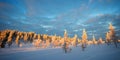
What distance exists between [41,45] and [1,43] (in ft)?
113

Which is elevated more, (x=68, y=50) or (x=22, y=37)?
(x=22, y=37)

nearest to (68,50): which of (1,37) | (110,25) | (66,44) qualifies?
(66,44)

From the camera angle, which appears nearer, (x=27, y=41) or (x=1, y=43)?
(x=1, y=43)

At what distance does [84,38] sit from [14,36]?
75.8m

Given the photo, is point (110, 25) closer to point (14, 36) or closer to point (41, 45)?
point (41, 45)

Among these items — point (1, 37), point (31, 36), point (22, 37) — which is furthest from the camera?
point (31, 36)

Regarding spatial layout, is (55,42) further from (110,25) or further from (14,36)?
(110,25)

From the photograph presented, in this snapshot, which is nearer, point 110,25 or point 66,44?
point 66,44

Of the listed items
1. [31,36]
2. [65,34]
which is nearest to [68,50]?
[65,34]

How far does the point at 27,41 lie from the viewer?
115 m

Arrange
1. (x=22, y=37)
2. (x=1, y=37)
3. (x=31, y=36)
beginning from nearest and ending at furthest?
(x=1, y=37) → (x=22, y=37) → (x=31, y=36)

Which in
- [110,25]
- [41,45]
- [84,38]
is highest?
[110,25]

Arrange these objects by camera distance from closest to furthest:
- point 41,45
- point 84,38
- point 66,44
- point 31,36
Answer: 1. point 66,44
2. point 84,38
3. point 41,45
4. point 31,36

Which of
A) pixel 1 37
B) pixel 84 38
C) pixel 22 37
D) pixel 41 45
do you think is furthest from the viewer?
pixel 22 37
